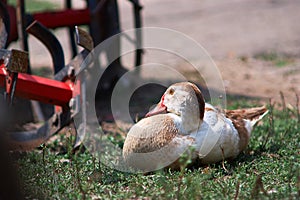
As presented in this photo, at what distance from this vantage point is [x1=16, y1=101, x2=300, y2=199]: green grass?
3.22 m

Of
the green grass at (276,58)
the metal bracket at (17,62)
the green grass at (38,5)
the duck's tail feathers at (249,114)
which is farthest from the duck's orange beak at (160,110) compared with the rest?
the green grass at (38,5)

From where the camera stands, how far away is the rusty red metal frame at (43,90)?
4293 mm

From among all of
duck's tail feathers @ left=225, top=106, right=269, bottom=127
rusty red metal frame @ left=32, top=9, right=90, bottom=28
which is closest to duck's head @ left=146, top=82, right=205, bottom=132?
duck's tail feathers @ left=225, top=106, right=269, bottom=127

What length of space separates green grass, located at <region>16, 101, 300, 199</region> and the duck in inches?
3.0

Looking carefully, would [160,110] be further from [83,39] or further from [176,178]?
[83,39]

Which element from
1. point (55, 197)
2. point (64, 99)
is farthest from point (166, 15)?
point (55, 197)

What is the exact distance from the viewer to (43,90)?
435 cm

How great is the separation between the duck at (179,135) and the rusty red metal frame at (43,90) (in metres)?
0.83

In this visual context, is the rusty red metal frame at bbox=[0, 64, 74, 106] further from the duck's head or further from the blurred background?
the blurred background

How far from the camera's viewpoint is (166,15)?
11078mm

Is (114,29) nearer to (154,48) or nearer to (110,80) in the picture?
(110,80)

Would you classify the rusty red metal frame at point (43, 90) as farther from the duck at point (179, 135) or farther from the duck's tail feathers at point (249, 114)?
the duck's tail feathers at point (249, 114)

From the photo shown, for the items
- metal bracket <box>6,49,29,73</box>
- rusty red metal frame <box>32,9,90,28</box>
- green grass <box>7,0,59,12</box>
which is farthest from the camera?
green grass <box>7,0,59,12</box>

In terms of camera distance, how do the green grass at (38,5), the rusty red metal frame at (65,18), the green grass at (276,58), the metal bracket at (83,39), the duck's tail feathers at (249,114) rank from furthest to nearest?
the green grass at (38,5) → the green grass at (276,58) → the rusty red metal frame at (65,18) → the metal bracket at (83,39) → the duck's tail feathers at (249,114)
